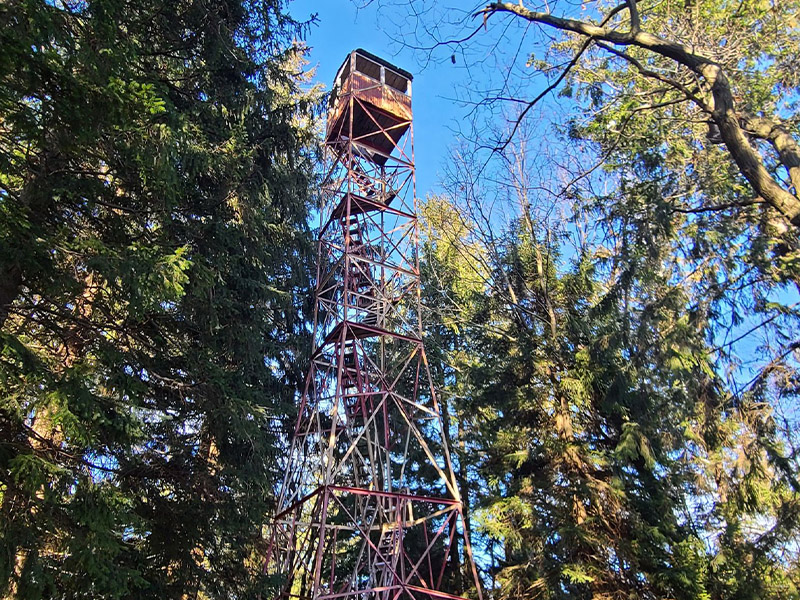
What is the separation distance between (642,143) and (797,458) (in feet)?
16.3

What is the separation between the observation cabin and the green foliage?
1.45 metres

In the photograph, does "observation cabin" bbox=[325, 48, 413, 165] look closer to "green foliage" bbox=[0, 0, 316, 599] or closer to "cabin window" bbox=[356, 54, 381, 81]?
"cabin window" bbox=[356, 54, 381, 81]

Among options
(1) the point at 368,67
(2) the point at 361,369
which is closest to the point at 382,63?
(1) the point at 368,67

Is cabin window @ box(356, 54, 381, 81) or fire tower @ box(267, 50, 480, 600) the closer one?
fire tower @ box(267, 50, 480, 600)

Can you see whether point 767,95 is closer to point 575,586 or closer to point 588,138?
point 588,138

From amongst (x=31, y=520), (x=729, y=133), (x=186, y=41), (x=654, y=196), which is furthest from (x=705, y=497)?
(x=186, y=41)

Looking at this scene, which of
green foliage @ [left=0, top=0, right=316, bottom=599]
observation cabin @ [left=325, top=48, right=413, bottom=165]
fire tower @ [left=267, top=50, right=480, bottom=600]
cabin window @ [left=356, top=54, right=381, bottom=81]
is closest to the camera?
green foliage @ [left=0, top=0, right=316, bottom=599]

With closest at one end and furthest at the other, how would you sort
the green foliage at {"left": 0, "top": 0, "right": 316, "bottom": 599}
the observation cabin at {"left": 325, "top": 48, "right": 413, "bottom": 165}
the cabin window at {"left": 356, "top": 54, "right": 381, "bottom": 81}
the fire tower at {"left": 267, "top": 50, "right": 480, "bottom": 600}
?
the green foliage at {"left": 0, "top": 0, "right": 316, "bottom": 599} < the fire tower at {"left": 267, "top": 50, "right": 480, "bottom": 600} < the observation cabin at {"left": 325, "top": 48, "right": 413, "bottom": 165} < the cabin window at {"left": 356, "top": 54, "right": 381, "bottom": 81}

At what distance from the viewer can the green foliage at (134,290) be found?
4531 mm

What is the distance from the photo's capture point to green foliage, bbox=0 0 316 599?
4531mm

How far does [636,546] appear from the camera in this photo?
8.55 meters

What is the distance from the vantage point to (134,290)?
495 cm

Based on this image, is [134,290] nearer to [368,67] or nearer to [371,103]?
[371,103]

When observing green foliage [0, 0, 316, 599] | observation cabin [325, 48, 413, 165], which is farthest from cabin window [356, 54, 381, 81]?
green foliage [0, 0, 316, 599]
